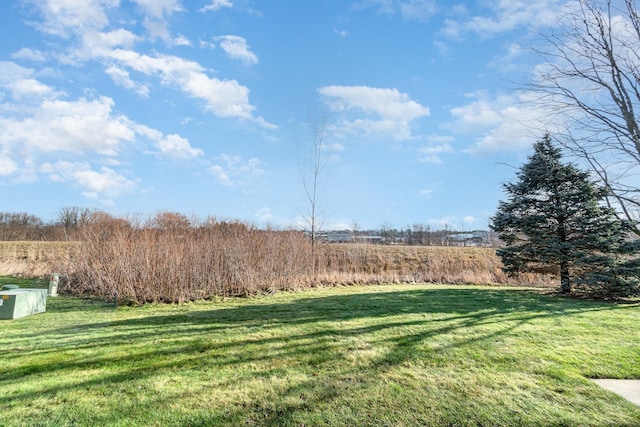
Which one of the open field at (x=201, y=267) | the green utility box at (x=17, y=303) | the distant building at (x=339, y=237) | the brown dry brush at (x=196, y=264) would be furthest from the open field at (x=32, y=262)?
the distant building at (x=339, y=237)

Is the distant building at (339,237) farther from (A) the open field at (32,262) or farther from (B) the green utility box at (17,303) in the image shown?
(B) the green utility box at (17,303)

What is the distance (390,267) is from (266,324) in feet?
38.8

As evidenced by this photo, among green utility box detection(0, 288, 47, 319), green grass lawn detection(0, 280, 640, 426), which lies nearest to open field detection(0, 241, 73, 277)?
green utility box detection(0, 288, 47, 319)

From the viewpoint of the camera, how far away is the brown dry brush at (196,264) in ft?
26.9

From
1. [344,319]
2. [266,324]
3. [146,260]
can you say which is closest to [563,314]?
[344,319]

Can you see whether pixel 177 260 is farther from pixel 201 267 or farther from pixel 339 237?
pixel 339 237

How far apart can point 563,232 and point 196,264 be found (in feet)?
33.3

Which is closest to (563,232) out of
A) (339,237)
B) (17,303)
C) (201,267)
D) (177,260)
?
(201,267)

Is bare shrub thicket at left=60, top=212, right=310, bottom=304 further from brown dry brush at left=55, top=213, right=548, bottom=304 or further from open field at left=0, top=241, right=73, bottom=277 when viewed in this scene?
open field at left=0, top=241, right=73, bottom=277

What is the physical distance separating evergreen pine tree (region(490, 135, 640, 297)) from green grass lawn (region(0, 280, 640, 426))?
2.96 meters

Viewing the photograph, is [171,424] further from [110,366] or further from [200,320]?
[200,320]

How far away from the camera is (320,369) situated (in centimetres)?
331

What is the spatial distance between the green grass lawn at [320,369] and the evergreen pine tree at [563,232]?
2964 mm

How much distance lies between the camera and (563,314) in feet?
20.1
